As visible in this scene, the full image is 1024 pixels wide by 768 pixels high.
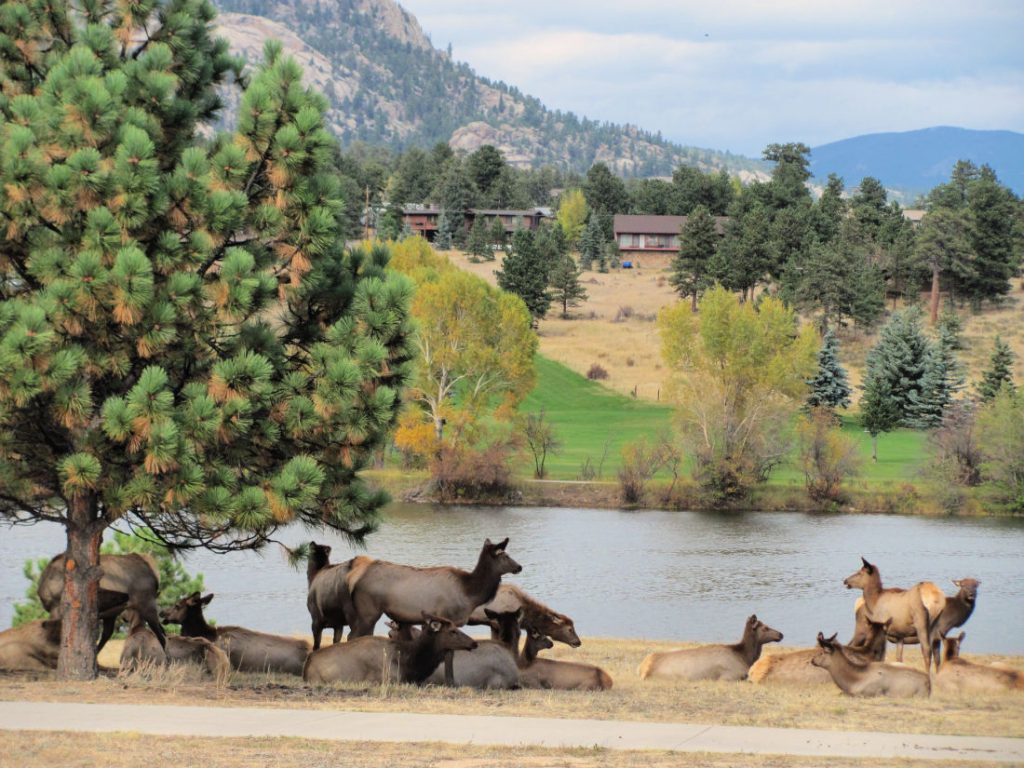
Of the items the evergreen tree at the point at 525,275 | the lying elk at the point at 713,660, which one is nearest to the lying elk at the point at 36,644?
the lying elk at the point at 713,660

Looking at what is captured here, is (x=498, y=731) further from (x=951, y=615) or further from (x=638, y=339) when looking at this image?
(x=638, y=339)

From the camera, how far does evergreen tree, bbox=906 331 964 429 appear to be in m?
78.2

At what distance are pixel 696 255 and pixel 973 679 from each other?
9430 cm

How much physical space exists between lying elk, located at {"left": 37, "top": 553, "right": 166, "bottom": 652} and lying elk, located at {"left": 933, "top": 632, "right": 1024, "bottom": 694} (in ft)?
32.6

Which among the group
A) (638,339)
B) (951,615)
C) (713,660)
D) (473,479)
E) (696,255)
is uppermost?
(696,255)

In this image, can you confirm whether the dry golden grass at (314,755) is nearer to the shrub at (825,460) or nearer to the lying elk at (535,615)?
the lying elk at (535,615)

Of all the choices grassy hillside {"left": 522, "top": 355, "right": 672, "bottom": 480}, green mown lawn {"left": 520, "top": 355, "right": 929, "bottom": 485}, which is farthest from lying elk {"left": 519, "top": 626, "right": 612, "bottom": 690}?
grassy hillside {"left": 522, "top": 355, "right": 672, "bottom": 480}

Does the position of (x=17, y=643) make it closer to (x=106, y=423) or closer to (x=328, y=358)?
(x=106, y=423)

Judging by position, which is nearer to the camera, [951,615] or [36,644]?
[36,644]

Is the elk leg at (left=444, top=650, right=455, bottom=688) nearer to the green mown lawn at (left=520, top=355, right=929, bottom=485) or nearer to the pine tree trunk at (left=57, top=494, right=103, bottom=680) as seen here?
the pine tree trunk at (left=57, top=494, right=103, bottom=680)

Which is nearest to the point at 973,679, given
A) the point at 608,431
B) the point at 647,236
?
the point at 608,431

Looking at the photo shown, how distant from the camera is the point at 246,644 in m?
18.0

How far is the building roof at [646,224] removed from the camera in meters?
143

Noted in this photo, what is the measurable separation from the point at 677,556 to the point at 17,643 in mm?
32118
